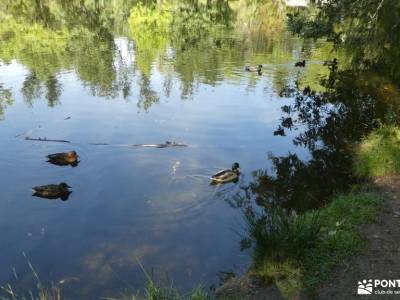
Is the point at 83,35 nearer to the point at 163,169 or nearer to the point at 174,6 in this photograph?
the point at 174,6

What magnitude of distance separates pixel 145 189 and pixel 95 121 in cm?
598

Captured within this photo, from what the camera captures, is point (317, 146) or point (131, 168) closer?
point (131, 168)

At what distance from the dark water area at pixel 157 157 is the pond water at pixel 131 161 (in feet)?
0.12

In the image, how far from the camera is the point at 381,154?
10.1m

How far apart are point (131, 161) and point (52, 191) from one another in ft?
→ 8.99

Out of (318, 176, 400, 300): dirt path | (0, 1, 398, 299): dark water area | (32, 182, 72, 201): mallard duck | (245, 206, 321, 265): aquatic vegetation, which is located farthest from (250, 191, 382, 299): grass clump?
(32, 182, 72, 201): mallard duck

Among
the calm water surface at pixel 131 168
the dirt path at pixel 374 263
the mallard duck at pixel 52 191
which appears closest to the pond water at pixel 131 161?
the calm water surface at pixel 131 168

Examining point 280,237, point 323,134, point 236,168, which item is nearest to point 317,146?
point 323,134

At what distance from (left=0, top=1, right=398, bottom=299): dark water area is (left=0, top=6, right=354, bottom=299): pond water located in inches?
1.4

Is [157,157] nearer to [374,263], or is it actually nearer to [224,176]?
[224,176]

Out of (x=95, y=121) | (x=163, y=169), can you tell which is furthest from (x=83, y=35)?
(x=163, y=169)

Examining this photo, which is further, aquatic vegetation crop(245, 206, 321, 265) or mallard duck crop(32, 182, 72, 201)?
mallard duck crop(32, 182, 72, 201)

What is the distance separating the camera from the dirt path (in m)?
5.80

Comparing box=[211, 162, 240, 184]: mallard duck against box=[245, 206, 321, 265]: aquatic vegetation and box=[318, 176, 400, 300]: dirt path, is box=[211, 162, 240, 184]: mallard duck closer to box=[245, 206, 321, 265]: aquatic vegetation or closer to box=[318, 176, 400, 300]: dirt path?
box=[318, 176, 400, 300]: dirt path
